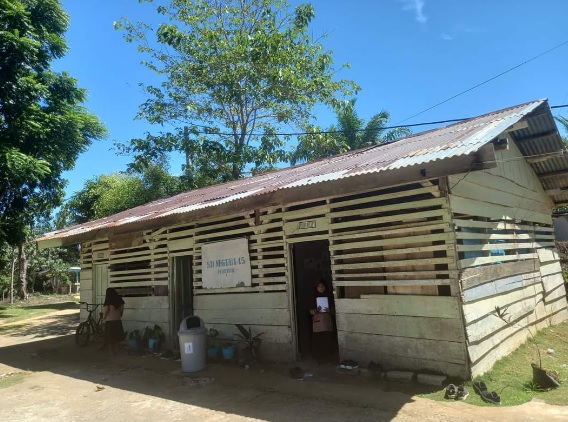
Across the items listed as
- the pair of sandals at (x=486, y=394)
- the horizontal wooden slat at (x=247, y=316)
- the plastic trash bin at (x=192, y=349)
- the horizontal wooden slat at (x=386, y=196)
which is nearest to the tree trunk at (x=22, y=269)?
the horizontal wooden slat at (x=247, y=316)

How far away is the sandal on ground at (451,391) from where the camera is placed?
507 centimetres

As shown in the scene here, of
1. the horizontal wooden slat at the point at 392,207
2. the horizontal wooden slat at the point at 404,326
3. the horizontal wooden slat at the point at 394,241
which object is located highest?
the horizontal wooden slat at the point at 392,207

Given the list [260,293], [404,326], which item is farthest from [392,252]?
[260,293]

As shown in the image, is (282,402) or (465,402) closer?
(465,402)

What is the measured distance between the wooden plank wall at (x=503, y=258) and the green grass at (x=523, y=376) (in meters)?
0.16

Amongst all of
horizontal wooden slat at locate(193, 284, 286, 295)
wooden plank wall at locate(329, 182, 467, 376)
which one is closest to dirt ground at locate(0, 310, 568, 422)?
wooden plank wall at locate(329, 182, 467, 376)

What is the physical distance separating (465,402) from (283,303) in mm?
3418

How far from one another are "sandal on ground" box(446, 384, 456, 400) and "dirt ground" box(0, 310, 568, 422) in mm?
90

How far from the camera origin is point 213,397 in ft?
19.5

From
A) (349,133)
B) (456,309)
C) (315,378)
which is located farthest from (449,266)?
(349,133)

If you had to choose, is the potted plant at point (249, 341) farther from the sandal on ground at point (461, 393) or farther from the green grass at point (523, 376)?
the sandal on ground at point (461, 393)

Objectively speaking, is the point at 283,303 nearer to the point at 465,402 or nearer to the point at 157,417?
A: the point at 157,417

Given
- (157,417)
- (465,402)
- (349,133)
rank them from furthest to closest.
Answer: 1. (349,133)
2. (157,417)
3. (465,402)

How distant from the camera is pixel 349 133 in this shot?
63.2 ft
